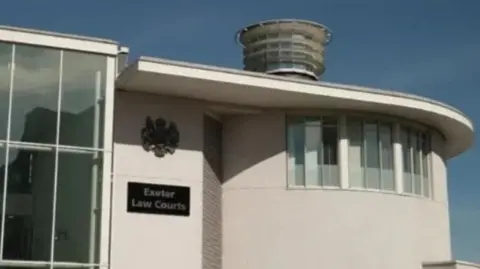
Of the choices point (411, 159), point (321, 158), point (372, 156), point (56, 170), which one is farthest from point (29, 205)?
point (411, 159)

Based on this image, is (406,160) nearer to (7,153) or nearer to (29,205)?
(29,205)

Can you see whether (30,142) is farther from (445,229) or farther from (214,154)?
(445,229)

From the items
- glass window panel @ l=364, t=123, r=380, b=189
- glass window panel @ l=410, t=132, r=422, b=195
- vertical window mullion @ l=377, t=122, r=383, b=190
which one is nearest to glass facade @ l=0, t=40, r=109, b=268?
glass window panel @ l=364, t=123, r=380, b=189

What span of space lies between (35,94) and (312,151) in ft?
26.4

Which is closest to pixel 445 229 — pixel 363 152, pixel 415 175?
pixel 415 175

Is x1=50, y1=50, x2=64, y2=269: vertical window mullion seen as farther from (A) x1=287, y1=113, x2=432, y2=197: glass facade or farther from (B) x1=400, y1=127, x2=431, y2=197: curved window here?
(B) x1=400, y1=127, x2=431, y2=197: curved window

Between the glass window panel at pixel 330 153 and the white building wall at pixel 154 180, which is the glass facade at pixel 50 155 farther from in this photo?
the glass window panel at pixel 330 153

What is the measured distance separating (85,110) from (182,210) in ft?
12.4

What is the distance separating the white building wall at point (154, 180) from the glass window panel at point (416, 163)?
263 inches

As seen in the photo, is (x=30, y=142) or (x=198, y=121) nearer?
(x=30, y=142)

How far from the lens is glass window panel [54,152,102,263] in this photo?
20469mm

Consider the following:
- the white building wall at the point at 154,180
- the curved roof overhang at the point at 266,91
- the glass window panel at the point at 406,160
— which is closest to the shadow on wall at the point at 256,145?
the curved roof overhang at the point at 266,91

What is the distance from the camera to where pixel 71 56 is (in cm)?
2134

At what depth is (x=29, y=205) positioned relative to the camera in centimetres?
2030
